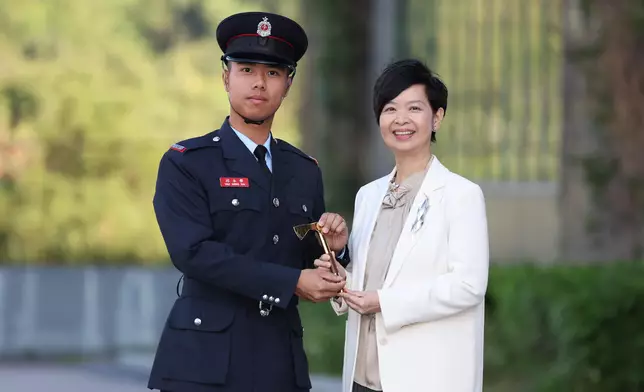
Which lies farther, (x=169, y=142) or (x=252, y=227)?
(x=169, y=142)

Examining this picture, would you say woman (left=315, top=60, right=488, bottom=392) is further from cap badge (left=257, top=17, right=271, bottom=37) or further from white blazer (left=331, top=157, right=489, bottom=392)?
cap badge (left=257, top=17, right=271, bottom=37)

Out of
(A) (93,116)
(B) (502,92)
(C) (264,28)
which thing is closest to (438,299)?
(C) (264,28)

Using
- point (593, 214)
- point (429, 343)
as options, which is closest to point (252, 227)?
point (429, 343)

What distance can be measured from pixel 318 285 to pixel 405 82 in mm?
650

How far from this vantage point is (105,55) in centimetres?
1291

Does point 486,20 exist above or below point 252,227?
above

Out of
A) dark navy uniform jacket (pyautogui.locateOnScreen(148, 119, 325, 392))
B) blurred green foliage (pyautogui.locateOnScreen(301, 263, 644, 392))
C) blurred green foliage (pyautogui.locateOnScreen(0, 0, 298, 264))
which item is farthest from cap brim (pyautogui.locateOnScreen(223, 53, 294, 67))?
blurred green foliage (pyautogui.locateOnScreen(0, 0, 298, 264))

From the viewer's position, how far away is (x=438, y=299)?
157 inches

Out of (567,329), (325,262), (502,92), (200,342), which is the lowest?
(567,329)

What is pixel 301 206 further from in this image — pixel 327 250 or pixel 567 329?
pixel 567 329

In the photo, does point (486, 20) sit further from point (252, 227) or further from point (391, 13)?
point (252, 227)

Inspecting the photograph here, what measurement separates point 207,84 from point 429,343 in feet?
29.4

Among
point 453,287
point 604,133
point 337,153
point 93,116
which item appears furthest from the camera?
point 93,116

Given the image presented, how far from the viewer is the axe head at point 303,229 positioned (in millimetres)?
4113
